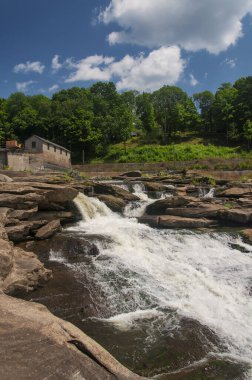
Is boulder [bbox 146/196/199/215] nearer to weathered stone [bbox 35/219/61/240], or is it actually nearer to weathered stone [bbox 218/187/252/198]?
weathered stone [bbox 218/187/252/198]

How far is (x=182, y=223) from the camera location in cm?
1898

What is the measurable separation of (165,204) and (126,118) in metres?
40.6

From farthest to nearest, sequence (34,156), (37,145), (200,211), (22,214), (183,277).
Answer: (37,145) < (34,156) < (200,211) < (22,214) < (183,277)

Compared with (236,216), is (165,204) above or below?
above

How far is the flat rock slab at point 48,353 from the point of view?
560 centimetres

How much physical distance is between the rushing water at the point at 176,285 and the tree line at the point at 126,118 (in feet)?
137

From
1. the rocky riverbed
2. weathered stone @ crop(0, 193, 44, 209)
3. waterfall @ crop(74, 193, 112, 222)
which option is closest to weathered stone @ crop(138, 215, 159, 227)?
the rocky riverbed

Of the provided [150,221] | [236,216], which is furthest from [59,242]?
[236,216]

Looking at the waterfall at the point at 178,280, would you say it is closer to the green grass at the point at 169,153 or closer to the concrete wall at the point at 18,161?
the concrete wall at the point at 18,161

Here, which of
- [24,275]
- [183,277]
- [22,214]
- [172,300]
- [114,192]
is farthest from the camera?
[114,192]

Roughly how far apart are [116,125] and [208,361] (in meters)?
54.3

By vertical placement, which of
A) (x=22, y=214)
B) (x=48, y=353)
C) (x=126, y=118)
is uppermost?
(x=126, y=118)

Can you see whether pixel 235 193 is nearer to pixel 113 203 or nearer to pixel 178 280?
pixel 113 203

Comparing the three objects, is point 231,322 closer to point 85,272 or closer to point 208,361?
point 208,361
